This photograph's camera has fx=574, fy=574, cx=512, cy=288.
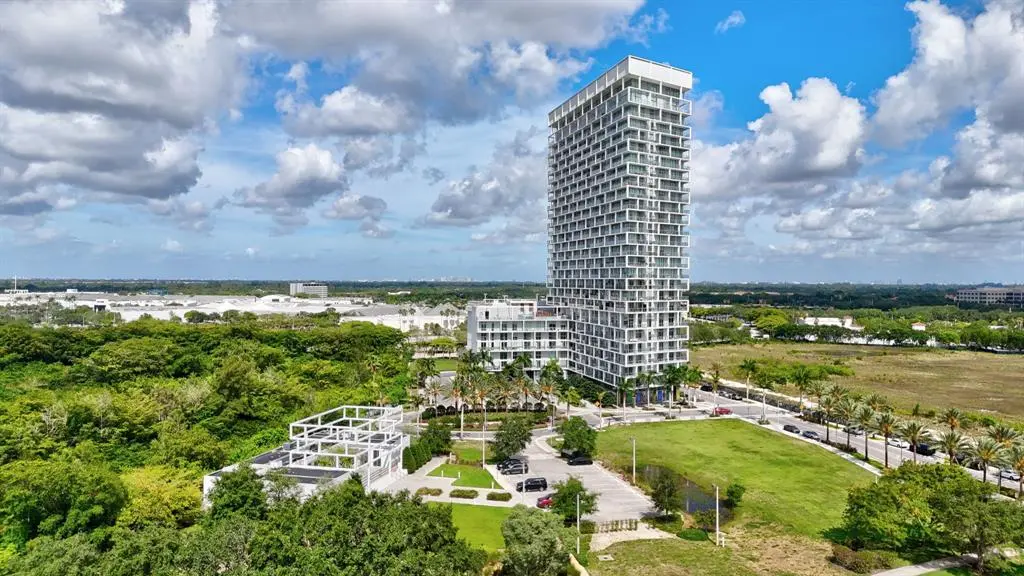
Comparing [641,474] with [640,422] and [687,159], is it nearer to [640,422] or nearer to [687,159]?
[640,422]

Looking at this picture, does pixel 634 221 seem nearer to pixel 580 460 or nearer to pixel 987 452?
pixel 580 460

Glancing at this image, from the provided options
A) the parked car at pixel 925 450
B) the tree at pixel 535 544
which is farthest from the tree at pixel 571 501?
the parked car at pixel 925 450

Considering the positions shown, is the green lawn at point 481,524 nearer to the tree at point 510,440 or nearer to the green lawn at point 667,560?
the green lawn at point 667,560

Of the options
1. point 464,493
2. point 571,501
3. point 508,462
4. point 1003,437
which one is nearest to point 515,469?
point 508,462

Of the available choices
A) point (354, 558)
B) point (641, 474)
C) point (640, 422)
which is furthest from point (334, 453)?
point (640, 422)

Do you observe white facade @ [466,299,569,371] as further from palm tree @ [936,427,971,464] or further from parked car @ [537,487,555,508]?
palm tree @ [936,427,971,464]

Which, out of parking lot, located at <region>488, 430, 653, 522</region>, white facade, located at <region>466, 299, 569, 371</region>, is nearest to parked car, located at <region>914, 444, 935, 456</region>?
parking lot, located at <region>488, 430, 653, 522</region>
